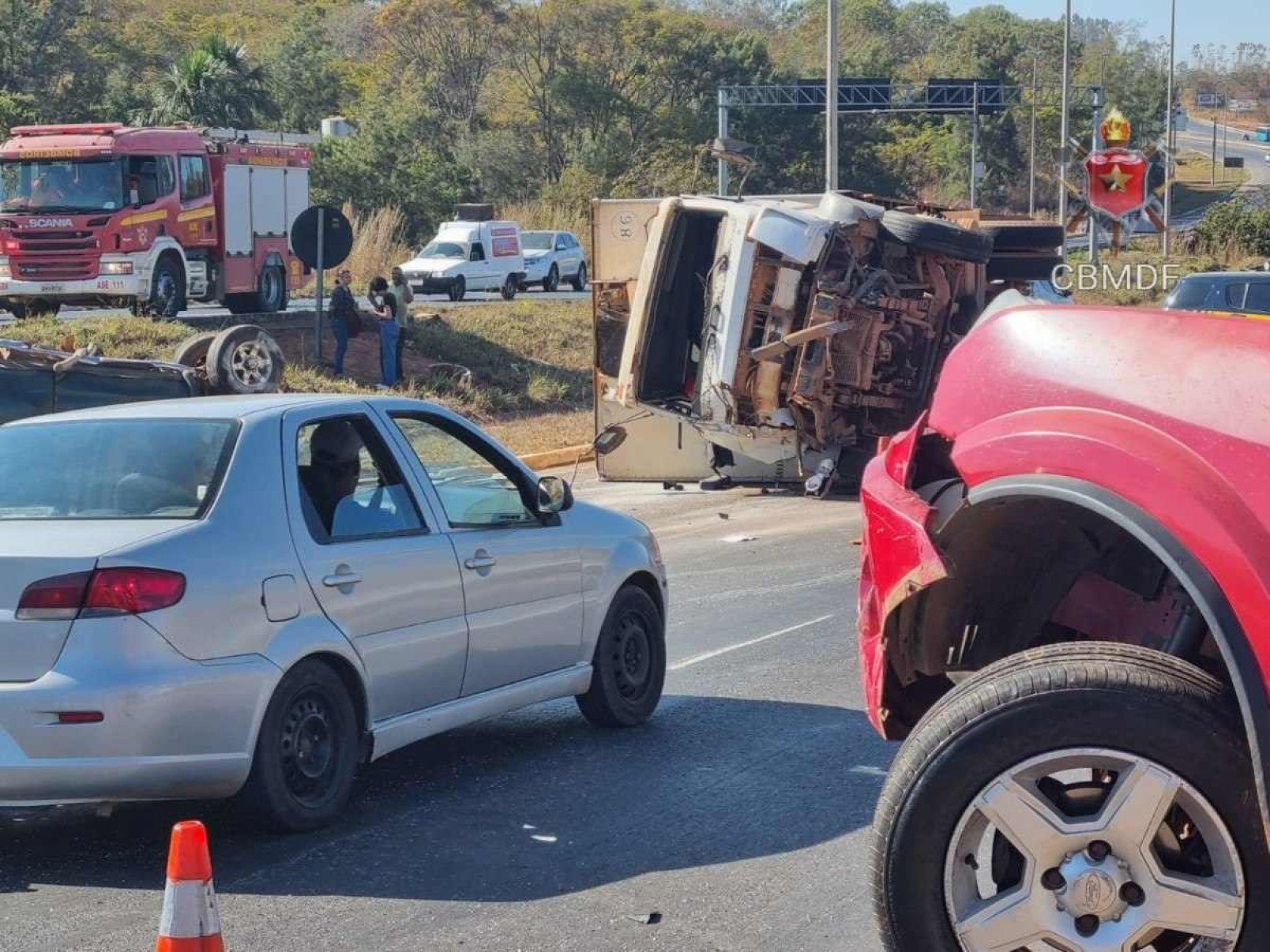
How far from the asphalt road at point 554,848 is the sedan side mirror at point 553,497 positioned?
1025 millimetres

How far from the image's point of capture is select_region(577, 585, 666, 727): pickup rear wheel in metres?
7.71

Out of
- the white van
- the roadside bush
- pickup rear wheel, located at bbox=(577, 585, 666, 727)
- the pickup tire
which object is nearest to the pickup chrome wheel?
pickup rear wheel, located at bbox=(577, 585, 666, 727)

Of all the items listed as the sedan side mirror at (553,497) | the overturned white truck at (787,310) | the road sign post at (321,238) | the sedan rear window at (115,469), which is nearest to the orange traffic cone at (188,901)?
the sedan rear window at (115,469)

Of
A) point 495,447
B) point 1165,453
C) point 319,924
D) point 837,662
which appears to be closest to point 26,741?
point 319,924

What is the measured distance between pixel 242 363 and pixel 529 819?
1244cm

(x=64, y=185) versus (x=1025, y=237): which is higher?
(x=64, y=185)

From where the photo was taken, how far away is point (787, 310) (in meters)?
14.5

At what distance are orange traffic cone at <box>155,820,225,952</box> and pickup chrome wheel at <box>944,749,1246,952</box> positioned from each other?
1.63 meters

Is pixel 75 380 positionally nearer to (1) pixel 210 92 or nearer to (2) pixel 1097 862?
(2) pixel 1097 862

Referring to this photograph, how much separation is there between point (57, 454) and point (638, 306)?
28.8ft

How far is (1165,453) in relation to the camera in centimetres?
375

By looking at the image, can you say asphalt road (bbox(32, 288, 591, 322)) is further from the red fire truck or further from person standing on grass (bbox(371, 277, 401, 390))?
person standing on grass (bbox(371, 277, 401, 390))

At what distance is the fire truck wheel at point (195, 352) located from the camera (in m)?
18.4

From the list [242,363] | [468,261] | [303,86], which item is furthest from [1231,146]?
[242,363]
